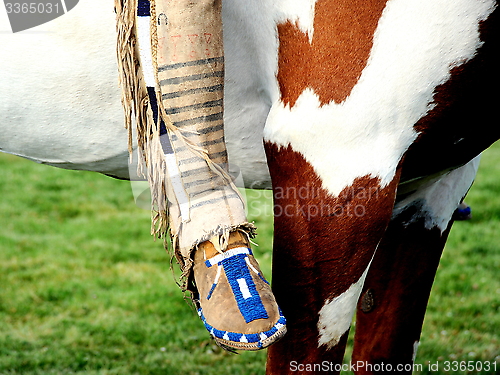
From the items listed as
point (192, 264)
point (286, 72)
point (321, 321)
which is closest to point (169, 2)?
point (286, 72)

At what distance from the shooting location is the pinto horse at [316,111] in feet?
3.54

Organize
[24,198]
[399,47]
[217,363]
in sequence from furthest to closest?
[24,198]
[217,363]
[399,47]

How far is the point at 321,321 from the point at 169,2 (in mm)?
722

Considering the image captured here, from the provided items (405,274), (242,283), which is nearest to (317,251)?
(242,283)

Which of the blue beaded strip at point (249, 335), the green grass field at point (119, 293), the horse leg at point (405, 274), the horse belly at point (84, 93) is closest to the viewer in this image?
the blue beaded strip at point (249, 335)

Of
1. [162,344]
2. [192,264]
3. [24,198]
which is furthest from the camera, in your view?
[24,198]

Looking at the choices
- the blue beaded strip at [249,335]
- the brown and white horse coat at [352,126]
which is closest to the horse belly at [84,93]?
the brown and white horse coat at [352,126]

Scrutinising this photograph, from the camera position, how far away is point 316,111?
1.12 m

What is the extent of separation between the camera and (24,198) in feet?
15.2

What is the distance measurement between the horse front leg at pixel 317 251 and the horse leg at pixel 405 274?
19.2 inches

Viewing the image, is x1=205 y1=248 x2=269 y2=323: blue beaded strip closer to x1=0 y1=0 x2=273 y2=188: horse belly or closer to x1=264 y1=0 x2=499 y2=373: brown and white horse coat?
x1=264 y1=0 x2=499 y2=373: brown and white horse coat

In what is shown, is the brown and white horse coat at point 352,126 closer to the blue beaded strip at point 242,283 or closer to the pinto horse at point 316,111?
the pinto horse at point 316,111

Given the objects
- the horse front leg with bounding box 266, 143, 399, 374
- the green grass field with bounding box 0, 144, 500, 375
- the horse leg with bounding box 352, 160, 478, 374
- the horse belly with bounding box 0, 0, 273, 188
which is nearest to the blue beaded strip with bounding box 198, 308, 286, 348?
the horse front leg with bounding box 266, 143, 399, 374

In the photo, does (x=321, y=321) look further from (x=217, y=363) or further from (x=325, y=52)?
(x=217, y=363)
